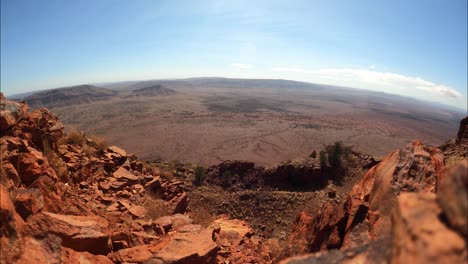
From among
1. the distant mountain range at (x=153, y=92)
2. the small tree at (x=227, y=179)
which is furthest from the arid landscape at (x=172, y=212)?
the distant mountain range at (x=153, y=92)

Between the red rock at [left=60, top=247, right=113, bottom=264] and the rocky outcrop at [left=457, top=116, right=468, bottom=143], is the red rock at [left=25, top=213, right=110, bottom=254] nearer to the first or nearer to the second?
the red rock at [left=60, top=247, right=113, bottom=264]

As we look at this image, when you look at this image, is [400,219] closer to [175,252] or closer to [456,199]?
[456,199]

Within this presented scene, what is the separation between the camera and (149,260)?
18.0 feet

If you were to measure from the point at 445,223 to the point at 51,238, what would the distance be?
4689 millimetres

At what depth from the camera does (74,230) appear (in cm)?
512

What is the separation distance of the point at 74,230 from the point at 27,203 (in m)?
0.83

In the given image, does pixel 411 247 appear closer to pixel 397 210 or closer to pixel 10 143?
pixel 397 210

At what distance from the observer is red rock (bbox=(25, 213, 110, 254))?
4668mm

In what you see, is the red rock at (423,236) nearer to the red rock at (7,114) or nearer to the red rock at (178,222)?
the red rock at (7,114)

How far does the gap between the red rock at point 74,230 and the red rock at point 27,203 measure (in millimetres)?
193

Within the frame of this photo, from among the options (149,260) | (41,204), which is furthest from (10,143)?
(149,260)

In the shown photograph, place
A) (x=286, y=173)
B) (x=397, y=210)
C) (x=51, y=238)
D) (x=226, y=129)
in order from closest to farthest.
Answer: (x=397, y=210) < (x=51, y=238) < (x=286, y=173) < (x=226, y=129)

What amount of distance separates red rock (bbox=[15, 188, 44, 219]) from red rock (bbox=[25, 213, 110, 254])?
19cm

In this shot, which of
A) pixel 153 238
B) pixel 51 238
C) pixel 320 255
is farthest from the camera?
pixel 153 238
